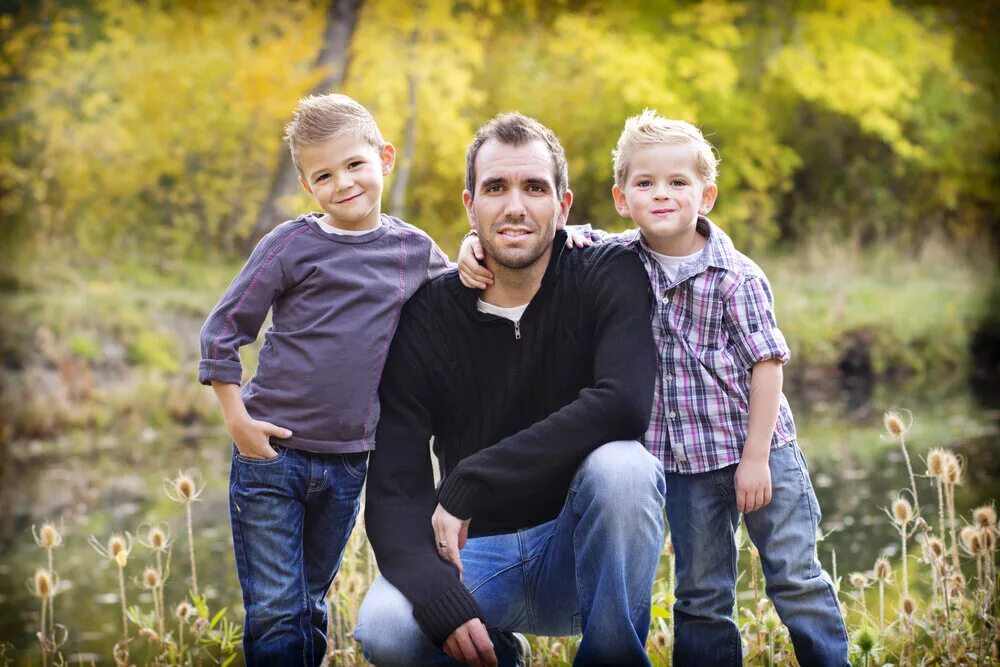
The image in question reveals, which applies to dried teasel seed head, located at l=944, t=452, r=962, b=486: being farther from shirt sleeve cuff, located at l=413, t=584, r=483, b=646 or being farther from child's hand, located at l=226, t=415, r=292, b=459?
child's hand, located at l=226, t=415, r=292, b=459

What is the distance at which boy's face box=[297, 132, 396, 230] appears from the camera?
2.29 metres

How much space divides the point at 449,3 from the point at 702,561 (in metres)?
8.49

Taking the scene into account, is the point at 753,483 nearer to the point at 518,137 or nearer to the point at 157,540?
the point at 518,137

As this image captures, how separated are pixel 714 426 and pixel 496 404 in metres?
0.49

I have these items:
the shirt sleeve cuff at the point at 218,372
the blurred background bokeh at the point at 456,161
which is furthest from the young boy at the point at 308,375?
the blurred background bokeh at the point at 456,161

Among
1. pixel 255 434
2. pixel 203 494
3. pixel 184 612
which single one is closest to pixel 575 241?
pixel 255 434

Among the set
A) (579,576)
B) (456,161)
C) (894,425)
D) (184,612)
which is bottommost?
(184,612)

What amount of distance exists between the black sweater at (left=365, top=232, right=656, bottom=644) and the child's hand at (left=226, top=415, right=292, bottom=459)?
0.75ft

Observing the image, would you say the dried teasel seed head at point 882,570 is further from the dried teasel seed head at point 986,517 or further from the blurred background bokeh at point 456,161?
the blurred background bokeh at point 456,161

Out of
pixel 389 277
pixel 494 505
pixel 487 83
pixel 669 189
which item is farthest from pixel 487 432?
pixel 487 83

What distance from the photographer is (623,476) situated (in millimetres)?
2018

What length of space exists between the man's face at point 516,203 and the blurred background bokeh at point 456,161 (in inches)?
229

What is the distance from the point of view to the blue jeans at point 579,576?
198 cm

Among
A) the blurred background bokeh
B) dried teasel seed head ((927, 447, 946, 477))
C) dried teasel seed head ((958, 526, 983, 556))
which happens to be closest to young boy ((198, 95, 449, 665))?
dried teasel seed head ((927, 447, 946, 477))
